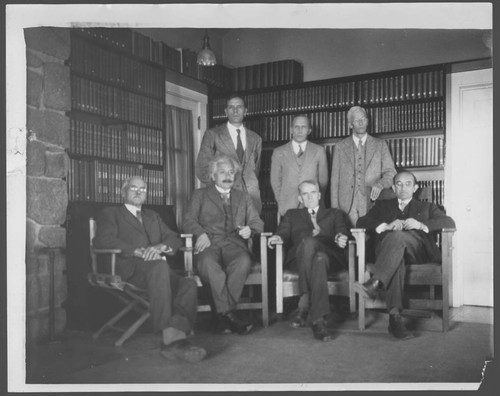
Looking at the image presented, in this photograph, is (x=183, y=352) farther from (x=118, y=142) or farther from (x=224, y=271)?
(x=118, y=142)

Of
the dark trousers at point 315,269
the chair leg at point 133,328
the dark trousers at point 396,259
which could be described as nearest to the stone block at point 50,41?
the chair leg at point 133,328

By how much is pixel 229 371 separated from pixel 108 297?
1.09 metres

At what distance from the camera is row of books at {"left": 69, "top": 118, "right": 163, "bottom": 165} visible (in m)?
3.85

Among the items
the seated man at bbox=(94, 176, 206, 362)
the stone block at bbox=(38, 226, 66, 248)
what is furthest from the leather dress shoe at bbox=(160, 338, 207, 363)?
the stone block at bbox=(38, 226, 66, 248)

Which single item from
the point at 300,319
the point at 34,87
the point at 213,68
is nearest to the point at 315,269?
the point at 300,319

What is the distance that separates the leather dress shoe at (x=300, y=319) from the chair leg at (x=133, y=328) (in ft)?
3.28

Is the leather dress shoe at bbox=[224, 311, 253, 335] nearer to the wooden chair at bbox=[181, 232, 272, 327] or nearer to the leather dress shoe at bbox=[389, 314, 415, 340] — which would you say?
the wooden chair at bbox=[181, 232, 272, 327]

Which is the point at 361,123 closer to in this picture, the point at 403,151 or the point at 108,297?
the point at 403,151

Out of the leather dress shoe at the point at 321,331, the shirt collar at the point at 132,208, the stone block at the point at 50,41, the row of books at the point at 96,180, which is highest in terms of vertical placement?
the stone block at the point at 50,41

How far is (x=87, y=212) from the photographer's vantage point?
3664 mm

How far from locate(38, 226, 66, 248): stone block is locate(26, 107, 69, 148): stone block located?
51 centimetres

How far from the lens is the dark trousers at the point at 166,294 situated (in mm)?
3270

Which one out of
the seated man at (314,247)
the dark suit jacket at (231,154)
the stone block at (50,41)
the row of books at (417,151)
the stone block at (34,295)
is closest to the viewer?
the stone block at (50,41)

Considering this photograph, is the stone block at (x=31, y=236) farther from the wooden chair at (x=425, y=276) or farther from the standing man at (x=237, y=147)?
the wooden chair at (x=425, y=276)
